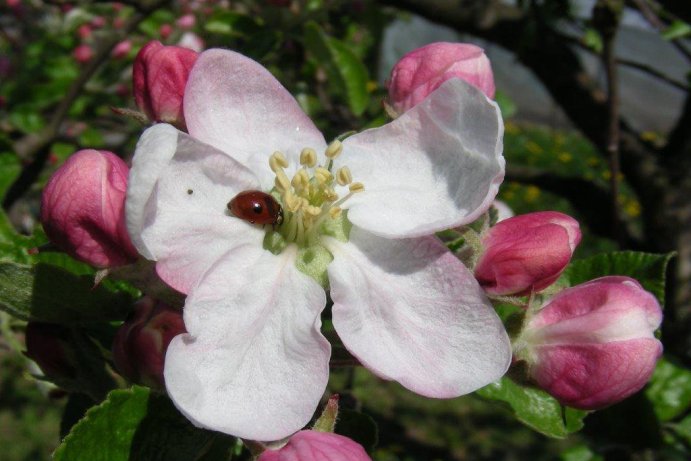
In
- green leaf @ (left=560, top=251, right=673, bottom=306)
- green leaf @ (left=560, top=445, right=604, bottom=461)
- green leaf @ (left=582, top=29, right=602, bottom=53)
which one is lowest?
green leaf @ (left=560, top=445, right=604, bottom=461)

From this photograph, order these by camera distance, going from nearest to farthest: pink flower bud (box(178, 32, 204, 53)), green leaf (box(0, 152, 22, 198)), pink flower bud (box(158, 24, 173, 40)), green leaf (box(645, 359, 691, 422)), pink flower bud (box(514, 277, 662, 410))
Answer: pink flower bud (box(514, 277, 662, 410))
green leaf (box(645, 359, 691, 422))
green leaf (box(0, 152, 22, 198))
pink flower bud (box(178, 32, 204, 53))
pink flower bud (box(158, 24, 173, 40))

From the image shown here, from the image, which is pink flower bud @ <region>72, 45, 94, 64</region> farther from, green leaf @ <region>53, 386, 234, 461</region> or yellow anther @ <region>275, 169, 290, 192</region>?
green leaf @ <region>53, 386, 234, 461</region>

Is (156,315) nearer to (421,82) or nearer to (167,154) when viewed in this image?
(167,154)

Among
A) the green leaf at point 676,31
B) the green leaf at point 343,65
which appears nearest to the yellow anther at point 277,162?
the green leaf at point 343,65

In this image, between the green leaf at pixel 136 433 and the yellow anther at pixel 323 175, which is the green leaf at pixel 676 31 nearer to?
the yellow anther at pixel 323 175

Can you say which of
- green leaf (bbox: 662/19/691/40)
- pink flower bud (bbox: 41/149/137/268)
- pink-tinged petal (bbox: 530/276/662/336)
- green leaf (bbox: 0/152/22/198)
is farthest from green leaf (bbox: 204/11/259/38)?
pink-tinged petal (bbox: 530/276/662/336)

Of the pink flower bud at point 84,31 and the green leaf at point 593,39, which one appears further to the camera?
the pink flower bud at point 84,31

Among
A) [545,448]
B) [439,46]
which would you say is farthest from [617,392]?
[545,448]

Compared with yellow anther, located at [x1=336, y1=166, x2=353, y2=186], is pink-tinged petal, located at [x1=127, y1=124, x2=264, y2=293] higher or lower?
higher
